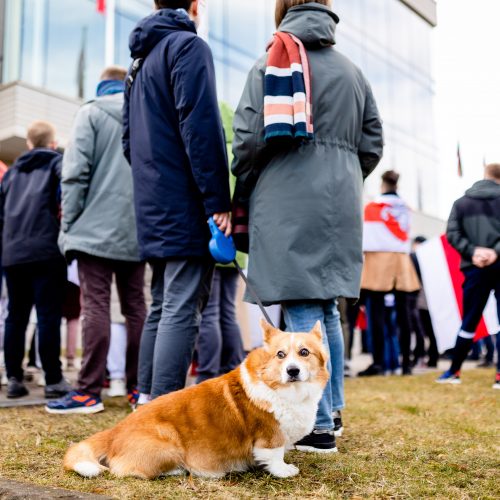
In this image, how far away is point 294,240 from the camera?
3.04m

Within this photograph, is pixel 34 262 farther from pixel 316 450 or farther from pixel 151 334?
pixel 316 450

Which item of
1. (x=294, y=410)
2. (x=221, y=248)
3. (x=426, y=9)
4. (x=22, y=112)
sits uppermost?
(x=426, y=9)

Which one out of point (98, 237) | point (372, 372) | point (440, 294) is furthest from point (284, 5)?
point (440, 294)

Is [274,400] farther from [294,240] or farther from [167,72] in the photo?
[167,72]

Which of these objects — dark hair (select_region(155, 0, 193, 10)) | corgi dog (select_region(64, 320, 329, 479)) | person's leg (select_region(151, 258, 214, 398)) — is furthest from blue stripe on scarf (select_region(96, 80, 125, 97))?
corgi dog (select_region(64, 320, 329, 479))

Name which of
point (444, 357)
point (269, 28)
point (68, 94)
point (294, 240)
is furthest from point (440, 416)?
point (269, 28)

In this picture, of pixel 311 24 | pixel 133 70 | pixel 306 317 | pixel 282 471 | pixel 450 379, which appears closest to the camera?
pixel 282 471

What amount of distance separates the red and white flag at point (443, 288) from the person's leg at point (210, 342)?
419cm

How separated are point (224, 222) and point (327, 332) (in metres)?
0.76

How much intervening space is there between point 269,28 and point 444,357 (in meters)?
15.2

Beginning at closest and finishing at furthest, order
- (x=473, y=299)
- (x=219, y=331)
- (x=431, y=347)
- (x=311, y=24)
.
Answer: (x=311, y=24) → (x=219, y=331) → (x=473, y=299) → (x=431, y=347)

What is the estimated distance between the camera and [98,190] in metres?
4.36

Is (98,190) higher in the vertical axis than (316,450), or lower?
higher

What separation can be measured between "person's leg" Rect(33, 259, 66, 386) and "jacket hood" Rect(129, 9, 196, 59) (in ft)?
6.10
